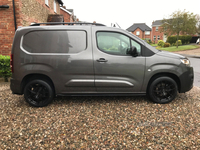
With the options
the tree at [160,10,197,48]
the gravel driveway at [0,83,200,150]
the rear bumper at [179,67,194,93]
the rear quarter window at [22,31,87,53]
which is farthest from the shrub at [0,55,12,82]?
the tree at [160,10,197,48]

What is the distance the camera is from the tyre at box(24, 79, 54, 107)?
12.9 feet

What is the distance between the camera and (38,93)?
398 cm

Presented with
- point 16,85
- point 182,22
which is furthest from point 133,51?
point 182,22

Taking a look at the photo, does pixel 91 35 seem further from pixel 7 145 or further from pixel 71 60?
pixel 7 145

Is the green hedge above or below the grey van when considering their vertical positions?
above

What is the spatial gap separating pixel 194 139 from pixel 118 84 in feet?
6.26

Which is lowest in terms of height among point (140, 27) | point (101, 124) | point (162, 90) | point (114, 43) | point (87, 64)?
point (101, 124)

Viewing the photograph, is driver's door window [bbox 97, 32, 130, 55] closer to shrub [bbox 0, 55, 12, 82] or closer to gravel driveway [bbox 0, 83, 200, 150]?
gravel driveway [bbox 0, 83, 200, 150]

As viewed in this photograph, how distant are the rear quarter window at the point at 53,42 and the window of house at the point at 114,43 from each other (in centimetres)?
45

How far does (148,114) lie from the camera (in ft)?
11.7

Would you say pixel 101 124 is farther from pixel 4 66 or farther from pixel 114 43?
pixel 4 66

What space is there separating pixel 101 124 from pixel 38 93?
1851 millimetres

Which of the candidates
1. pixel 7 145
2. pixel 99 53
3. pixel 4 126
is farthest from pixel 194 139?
pixel 4 126

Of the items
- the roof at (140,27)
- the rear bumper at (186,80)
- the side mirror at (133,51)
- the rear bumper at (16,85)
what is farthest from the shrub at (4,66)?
the roof at (140,27)
